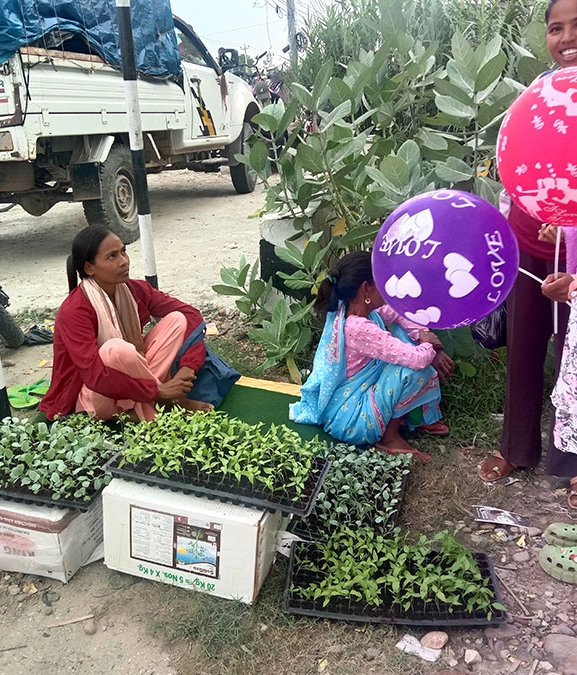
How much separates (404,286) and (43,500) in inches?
49.2

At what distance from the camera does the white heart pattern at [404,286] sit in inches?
66.9

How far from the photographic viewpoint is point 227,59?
7.69 metres

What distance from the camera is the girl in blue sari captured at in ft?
7.65

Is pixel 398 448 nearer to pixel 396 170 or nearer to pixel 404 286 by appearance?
pixel 404 286

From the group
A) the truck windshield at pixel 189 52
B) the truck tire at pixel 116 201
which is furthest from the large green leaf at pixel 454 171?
the truck windshield at pixel 189 52

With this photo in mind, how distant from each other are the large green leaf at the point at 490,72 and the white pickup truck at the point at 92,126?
3475mm

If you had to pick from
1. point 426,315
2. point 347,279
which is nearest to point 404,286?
point 426,315

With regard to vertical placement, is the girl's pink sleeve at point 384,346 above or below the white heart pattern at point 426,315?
below

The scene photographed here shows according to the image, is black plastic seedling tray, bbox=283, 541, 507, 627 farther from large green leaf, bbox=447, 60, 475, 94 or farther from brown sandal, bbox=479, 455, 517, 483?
large green leaf, bbox=447, 60, 475, 94

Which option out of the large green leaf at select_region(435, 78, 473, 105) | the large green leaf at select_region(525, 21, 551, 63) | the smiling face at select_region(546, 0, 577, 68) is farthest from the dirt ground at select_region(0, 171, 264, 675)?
the large green leaf at select_region(525, 21, 551, 63)

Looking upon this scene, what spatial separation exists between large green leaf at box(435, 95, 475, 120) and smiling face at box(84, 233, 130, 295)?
4.40ft

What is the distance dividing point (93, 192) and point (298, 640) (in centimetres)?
465

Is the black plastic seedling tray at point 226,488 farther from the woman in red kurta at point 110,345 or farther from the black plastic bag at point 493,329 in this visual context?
the black plastic bag at point 493,329

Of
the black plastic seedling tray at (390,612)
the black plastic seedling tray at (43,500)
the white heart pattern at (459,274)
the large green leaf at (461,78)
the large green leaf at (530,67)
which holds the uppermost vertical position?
the large green leaf at (530,67)
